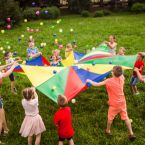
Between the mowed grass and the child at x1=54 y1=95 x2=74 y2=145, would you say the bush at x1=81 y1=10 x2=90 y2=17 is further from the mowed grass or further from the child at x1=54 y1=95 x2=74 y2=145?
the child at x1=54 y1=95 x2=74 y2=145

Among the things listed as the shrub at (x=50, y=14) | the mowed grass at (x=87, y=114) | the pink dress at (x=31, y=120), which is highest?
the pink dress at (x=31, y=120)

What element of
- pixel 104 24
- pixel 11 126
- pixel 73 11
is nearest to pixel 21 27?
pixel 104 24

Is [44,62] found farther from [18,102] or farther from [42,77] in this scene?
[42,77]

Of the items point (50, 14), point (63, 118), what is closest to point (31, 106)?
point (63, 118)

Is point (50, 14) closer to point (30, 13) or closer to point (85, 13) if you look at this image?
point (30, 13)

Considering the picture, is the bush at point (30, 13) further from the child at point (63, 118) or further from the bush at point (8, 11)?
the child at point (63, 118)

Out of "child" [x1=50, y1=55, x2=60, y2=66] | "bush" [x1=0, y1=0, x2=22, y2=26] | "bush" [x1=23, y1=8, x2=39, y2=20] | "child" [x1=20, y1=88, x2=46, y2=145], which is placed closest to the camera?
"child" [x1=20, y1=88, x2=46, y2=145]

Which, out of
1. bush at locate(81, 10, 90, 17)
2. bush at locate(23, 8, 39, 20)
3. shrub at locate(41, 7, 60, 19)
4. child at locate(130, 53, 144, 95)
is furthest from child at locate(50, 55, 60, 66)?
bush at locate(81, 10, 90, 17)

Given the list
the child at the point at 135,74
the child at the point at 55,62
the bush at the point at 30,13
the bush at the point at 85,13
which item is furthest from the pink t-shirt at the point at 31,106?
the bush at the point at 85,13

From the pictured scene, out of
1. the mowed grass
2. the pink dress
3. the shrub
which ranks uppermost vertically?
the pink dress

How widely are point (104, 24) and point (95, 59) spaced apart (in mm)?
10585

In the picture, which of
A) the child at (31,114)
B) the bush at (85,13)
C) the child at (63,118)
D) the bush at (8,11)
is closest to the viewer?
the child at (63,118)

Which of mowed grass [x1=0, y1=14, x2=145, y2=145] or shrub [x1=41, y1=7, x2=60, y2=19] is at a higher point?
shrub [x1=41, y1=7, x2=60, y2=19]

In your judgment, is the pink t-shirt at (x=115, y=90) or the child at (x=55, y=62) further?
the child at (x=55, y=62)
